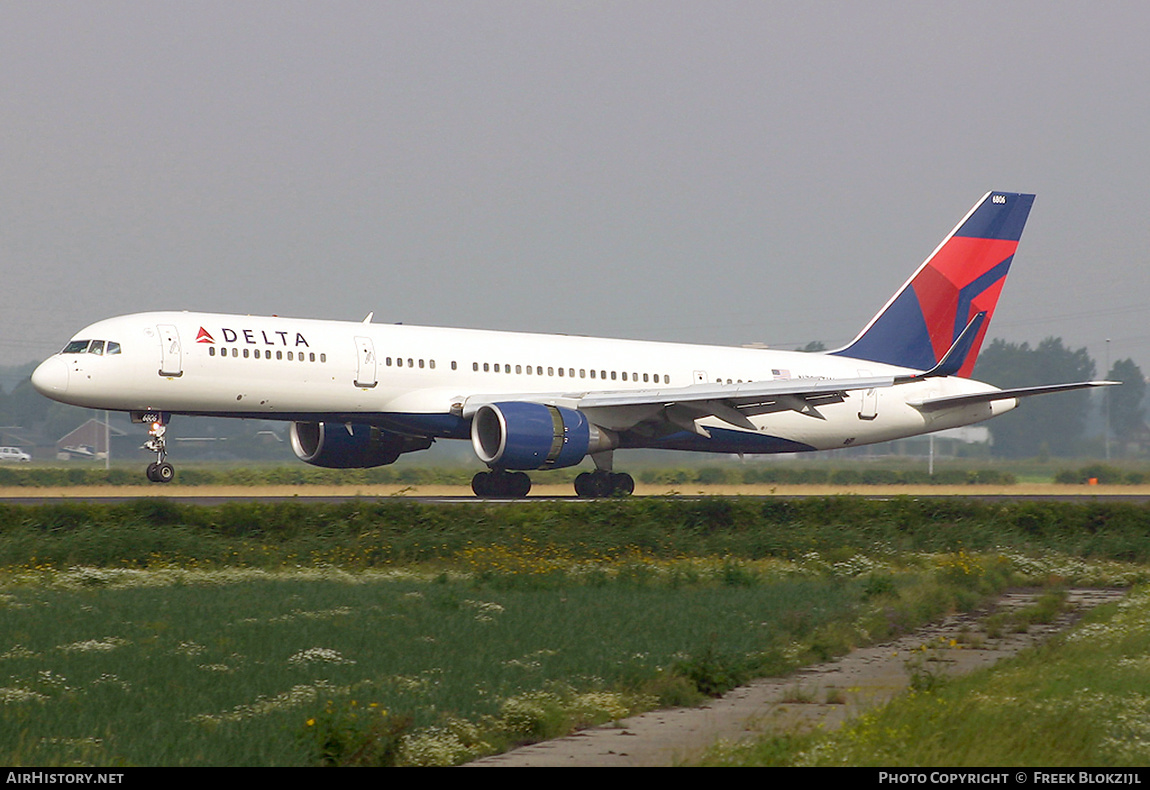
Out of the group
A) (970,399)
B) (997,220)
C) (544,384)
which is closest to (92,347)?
(544,384)

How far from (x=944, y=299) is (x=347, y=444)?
57.3 feet

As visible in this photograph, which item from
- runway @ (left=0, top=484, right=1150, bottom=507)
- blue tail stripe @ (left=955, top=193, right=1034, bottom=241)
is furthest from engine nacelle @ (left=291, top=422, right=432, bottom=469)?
blue tail stripe @ (left=955, top=193, right=1034, bottom=241)

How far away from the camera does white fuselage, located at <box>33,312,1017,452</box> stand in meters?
29.1

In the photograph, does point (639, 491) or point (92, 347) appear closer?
point (92, 347)

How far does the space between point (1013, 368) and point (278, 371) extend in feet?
186

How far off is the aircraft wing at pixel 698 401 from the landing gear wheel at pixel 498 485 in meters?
2.26

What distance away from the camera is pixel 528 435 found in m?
30.0

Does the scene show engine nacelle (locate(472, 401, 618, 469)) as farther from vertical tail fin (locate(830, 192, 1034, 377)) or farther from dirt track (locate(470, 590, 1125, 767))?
dirt track (locate(470, 590, 1125, 767))

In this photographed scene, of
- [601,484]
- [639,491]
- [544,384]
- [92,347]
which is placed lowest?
[639,491]

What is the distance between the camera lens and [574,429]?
1213 inches

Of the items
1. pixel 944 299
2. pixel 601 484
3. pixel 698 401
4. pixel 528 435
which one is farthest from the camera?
pixel 944 299

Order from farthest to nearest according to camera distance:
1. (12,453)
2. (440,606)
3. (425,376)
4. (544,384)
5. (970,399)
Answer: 1. (12,453)
2. (970,399)
3. (544,384)
4. (425,376)
5. (440,606)

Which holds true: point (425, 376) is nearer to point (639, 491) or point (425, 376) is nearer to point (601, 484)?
point (601, 484)

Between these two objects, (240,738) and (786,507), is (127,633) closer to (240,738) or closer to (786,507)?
(240,738)
